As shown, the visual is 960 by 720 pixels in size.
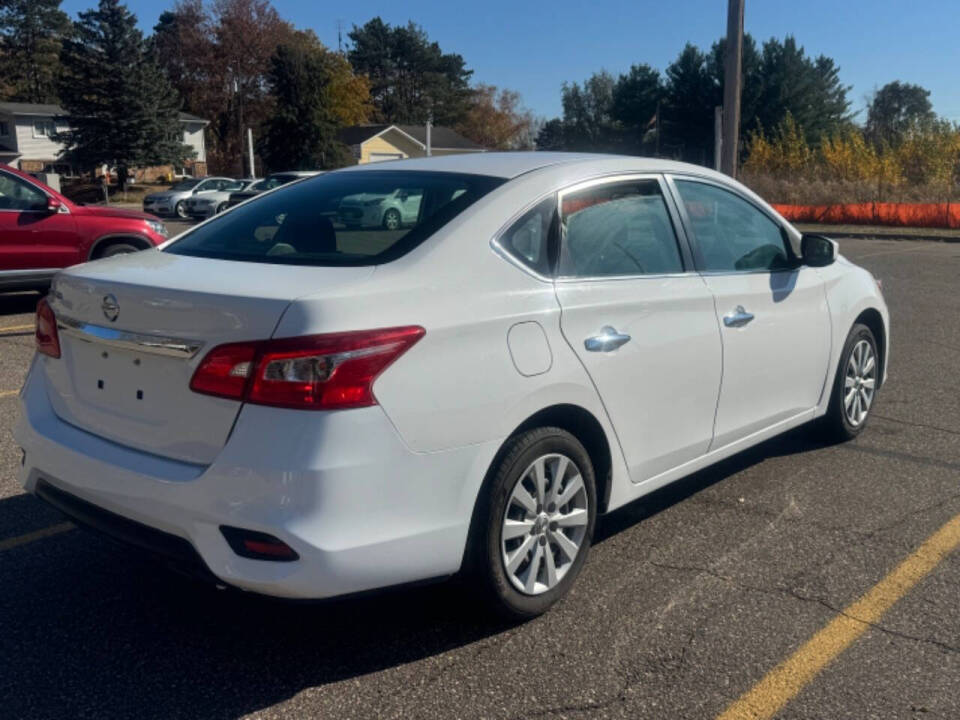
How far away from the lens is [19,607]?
12.0 ft

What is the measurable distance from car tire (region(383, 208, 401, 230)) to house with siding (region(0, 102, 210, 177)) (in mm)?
62791

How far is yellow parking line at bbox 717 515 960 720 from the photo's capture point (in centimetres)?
308

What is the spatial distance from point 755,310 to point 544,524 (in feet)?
5.61

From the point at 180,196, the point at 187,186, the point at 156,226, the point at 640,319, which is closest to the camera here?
the point at 640,319

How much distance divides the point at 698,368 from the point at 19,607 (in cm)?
285

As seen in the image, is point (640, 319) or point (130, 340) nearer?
point (130, 340)

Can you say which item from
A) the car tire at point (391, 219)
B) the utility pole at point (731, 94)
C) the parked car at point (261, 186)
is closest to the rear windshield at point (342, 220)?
the car tire at point (391, 219)

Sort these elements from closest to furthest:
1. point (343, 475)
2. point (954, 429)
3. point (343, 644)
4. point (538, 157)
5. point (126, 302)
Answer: point (343, 475) → point (126, 302) → point (343, 644) → point (538, 157) → point (954, 429)

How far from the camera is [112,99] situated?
56.0m

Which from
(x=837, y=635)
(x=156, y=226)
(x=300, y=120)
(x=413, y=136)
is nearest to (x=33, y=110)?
(x=300, y=120)

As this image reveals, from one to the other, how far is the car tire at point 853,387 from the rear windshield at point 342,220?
274 centimetres

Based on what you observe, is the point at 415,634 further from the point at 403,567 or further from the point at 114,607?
the point at 114,607

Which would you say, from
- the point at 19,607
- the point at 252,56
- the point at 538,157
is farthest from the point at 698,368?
the point at 252,56

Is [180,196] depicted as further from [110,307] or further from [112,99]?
[110,307]
